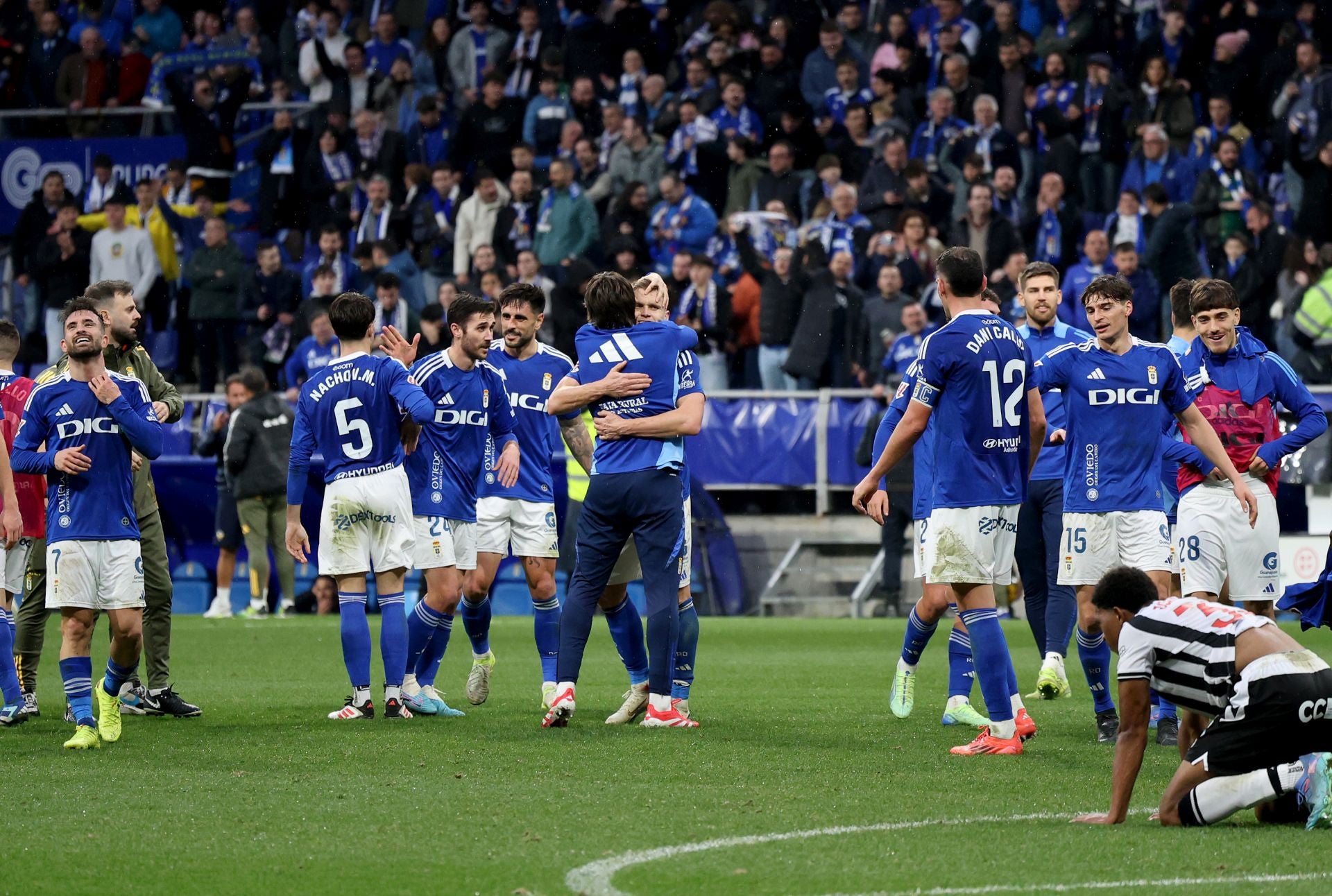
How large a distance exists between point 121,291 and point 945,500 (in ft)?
15.0

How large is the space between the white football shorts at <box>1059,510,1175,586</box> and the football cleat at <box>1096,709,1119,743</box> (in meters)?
0.69

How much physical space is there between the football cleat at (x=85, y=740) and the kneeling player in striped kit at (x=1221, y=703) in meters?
4.87

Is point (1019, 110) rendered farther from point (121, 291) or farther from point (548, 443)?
point (121, 291)

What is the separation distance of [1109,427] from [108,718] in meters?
5.28

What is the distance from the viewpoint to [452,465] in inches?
412

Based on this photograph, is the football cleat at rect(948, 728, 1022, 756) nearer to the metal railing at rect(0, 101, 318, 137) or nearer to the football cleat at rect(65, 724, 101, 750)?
the football cleat at rect(65, 724, 101, 750)

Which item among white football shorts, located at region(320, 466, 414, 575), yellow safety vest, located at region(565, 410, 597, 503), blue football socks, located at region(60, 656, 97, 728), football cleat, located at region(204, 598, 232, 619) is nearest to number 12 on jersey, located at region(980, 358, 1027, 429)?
white football shorts, located at region(320, 466, 414, 575)

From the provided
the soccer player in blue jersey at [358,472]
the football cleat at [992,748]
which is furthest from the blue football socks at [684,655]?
the football cleat at [992,748]

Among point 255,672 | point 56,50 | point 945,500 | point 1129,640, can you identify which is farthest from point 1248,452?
point 56,50

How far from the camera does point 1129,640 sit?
6.35 m

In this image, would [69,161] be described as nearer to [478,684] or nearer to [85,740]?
[478,684]

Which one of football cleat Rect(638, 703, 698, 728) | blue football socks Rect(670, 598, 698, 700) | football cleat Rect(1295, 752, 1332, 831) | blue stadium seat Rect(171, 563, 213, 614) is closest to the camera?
football cleat Rect(1295, 752, 1332, 831)

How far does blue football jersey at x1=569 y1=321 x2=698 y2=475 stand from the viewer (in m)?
9.04

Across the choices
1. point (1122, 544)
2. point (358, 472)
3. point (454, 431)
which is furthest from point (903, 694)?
point (358, 472)
